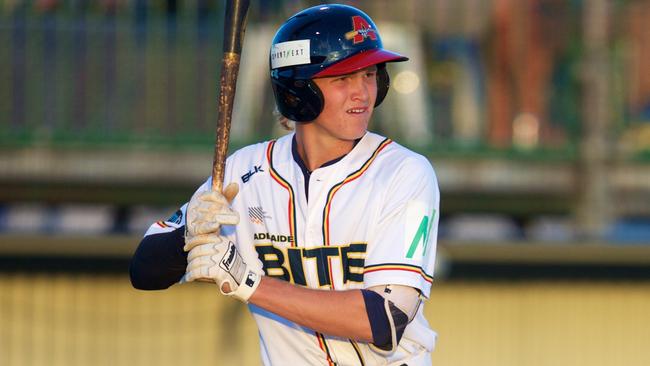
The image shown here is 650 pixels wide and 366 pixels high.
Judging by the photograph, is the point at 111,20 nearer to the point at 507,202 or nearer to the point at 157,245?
the point at 507,202

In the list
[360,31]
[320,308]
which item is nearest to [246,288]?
[320,308]

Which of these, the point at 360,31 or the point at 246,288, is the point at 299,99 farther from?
the point at 246,288

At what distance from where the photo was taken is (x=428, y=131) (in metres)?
7.71

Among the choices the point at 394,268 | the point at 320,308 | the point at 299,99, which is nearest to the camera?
the point at 320,308

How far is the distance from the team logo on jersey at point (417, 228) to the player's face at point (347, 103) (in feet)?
1.03

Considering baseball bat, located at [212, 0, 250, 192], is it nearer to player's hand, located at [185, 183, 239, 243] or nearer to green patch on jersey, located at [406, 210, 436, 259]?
player's hand, located at [185, 183, 239, 243]

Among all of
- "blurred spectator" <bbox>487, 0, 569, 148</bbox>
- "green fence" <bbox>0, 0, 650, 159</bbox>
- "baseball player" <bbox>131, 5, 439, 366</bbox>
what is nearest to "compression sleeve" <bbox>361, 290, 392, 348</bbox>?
"baseball player" <bbox>131, 5, 439, 366</bbox>

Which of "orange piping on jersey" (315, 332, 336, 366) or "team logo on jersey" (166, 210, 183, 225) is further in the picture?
"team logo on jersey" (166, 210, 183, 225)

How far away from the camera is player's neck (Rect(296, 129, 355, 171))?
376 cm

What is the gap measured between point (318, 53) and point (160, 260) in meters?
0.86

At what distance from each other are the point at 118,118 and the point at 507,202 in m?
2.73

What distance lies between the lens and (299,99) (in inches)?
145

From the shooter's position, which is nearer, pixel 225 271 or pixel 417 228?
pixel 225 271

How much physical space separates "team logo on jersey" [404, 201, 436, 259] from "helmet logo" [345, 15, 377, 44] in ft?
1.84
